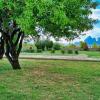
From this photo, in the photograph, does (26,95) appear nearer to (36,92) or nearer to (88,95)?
(36,92)

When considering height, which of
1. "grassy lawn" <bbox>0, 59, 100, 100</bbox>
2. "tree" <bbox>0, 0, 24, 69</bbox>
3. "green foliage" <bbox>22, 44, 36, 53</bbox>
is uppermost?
"tree" <bbox>0, 0, 24, 69</bbox>

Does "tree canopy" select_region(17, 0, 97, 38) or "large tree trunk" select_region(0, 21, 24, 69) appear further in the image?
"large tree trunk" select_region(0, 21, 24, 69)

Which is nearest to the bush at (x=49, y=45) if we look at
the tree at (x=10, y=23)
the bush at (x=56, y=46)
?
the bush at (x=56, y=46)

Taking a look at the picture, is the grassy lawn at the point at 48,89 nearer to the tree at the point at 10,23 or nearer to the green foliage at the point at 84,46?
the tree at the point at 10,23

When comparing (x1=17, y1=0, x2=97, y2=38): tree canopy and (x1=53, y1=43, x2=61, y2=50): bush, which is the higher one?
(x1=17, y1=0, x2=97, y2=38): tree canopy

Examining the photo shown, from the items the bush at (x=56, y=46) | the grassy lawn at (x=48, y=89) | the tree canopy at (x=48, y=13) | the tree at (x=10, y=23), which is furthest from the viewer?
the bush at (x=56, y=46)

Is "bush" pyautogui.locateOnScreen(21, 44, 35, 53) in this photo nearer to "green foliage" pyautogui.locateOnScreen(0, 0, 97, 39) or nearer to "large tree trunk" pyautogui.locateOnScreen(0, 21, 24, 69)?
"large tree trunk" pyautogui.locateOnScreen(0, 21, 24, 69)

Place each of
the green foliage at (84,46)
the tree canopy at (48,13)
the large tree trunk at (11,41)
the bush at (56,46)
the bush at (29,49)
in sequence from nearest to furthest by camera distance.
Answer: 1. the tree canopy at (48,13)
2. the large tree trunk at (11,41)
3. the bush at (29,49)
4. the bush at (56,46)
5. the green foliage at (84,46)

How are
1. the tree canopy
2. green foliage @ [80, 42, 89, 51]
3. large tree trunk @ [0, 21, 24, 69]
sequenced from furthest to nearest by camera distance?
green foliage @ [80, 42, 89, 51], large tree trunk @ [0, 21, 24, 69], the tree canopy

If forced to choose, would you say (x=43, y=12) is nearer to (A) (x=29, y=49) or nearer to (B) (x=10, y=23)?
(B) (x=10, y=23)

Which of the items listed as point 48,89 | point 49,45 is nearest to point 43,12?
point 48,89

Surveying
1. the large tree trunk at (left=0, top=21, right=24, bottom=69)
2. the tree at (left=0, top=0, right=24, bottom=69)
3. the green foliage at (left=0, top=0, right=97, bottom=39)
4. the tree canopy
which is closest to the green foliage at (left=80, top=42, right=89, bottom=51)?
the tree at (left=0, top=0, right=24, bottom=69)

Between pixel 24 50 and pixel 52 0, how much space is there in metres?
37.3

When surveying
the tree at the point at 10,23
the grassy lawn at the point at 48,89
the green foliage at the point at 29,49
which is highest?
the tree at the point at 10,23
